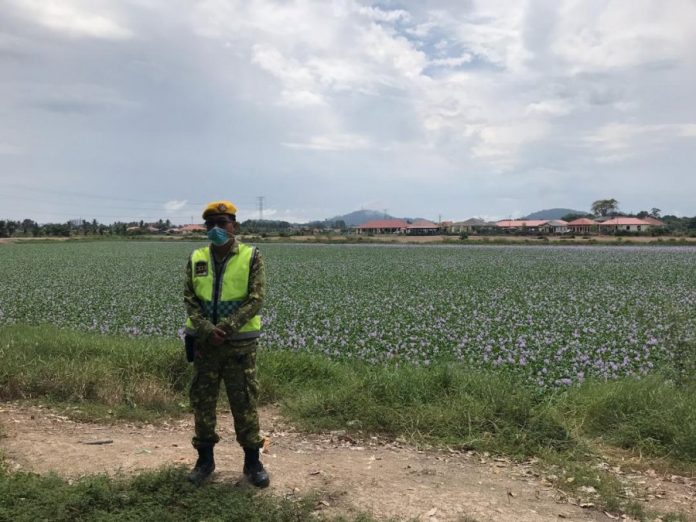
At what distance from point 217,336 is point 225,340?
0.15 m

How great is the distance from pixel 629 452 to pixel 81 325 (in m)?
12.2

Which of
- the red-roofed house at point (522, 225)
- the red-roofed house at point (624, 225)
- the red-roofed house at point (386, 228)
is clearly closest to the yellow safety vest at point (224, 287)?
the red-roofed house at point (522, 225)

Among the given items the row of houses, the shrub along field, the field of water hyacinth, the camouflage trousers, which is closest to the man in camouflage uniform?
the camouflage trousers

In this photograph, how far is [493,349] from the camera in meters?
9.80

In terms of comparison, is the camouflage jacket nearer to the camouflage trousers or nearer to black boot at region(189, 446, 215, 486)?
the camouflage trousers

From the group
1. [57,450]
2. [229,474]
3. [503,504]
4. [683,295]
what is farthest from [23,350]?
[683,295]

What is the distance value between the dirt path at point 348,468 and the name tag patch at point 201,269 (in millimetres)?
1798

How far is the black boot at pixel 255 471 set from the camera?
4.35m

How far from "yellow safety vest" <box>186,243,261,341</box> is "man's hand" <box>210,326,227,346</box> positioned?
15 centimetres

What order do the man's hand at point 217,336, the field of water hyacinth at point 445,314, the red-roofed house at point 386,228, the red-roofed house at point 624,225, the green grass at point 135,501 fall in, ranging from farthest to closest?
1. the red-roofed house at point 386,228
2. the red-roofed house at point 624,225
3. the field of water hyacinth at point 445,314
4. the man's hand at point 217,336
5. the green grass at point 135,501

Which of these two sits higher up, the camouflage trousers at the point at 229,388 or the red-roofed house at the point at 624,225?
the red-roofed house at the point at 624,225

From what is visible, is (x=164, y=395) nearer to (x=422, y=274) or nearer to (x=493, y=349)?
(x=493, y=349)

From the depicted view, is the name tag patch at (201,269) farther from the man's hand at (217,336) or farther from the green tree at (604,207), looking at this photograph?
the green tree at (604,207)

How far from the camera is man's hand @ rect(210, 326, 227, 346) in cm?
429
